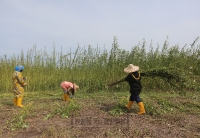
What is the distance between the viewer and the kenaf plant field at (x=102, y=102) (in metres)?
3.68

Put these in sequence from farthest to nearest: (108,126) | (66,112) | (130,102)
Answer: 1. (130,102)
2. (66,112)
3. (108,126)

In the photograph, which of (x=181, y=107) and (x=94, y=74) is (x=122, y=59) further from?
(x=181, y=107)

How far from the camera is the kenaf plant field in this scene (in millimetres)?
3682

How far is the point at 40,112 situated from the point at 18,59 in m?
5.31

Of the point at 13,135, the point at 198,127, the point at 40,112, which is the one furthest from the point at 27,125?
the point at 198,127

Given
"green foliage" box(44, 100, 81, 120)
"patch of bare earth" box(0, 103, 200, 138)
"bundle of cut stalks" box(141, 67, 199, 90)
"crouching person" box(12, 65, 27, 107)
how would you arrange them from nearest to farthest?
1. "patch of bare earth" box(0, 103, 200, 138)
2. "green foliage" box(44, 100, 81, 120)
3. "bundle of cut stalks" box(141, 67, 199, 90)
4. "crouching person" box(12, 65, 27, 107)

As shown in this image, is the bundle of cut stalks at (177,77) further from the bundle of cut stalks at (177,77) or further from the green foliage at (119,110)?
the green foliage at (119,110)

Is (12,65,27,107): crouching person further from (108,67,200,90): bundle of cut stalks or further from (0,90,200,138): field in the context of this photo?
(108,67,200,90): bundle of cut stalks

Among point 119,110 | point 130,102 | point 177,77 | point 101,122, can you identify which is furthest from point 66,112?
point 177,77

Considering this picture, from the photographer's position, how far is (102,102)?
232 inches

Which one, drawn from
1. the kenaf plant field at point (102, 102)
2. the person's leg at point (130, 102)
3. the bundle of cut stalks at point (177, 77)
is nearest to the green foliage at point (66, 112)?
the kenaf plant field at point (102, 102)

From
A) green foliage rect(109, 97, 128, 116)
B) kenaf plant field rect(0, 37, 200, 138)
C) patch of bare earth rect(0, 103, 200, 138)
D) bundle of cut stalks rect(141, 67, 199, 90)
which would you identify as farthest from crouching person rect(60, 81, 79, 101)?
bundle of cut stalks rect(141, 67, 199, 90)

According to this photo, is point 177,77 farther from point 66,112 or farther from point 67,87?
point 67,87

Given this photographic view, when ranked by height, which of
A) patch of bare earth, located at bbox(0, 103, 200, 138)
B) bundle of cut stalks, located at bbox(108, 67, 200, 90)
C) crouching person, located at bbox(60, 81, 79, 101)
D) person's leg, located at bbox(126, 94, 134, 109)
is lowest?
patch of bare earth, located at bbox(0, 103, 200, 138)
